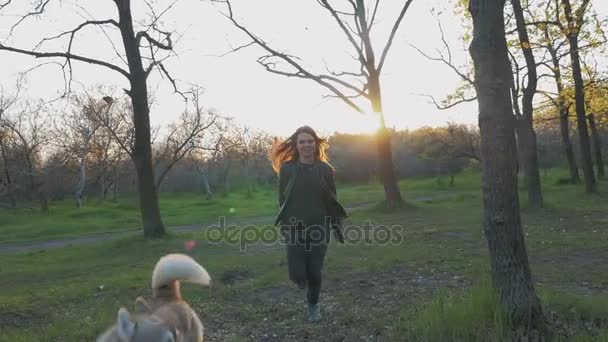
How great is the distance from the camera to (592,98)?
24312mm

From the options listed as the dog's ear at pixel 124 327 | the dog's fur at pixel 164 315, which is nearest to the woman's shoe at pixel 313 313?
the dog's fur at pixel 164 315

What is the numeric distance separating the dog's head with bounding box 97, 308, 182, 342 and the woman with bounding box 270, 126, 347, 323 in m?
2.71

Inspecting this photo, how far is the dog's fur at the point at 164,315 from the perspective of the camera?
3.05m

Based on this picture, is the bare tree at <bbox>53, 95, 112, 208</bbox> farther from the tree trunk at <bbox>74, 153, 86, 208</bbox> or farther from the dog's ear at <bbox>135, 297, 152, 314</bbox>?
the dog's ear at <bbox>135, 297, 152, 314</bbox>

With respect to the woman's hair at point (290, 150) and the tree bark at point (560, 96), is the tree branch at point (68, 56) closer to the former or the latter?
the woman's hair at point (290, 150)

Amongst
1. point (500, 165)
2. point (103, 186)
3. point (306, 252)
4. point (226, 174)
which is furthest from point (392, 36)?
point (103, 186)

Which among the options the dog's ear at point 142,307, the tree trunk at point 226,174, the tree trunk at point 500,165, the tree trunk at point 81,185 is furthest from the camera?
the tree trunk at point 226,174

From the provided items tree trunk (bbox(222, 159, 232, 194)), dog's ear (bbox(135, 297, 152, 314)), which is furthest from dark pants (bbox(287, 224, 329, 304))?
tree trunk (bbox(222, 159, 232, 194))

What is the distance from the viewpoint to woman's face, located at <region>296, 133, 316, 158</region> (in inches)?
235

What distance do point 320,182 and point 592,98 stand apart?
76.4ft

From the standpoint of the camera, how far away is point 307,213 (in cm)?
593

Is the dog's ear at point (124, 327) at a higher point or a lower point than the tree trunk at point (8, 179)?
lower

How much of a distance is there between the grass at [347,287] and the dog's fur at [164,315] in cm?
165

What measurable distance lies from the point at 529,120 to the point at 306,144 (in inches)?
570
